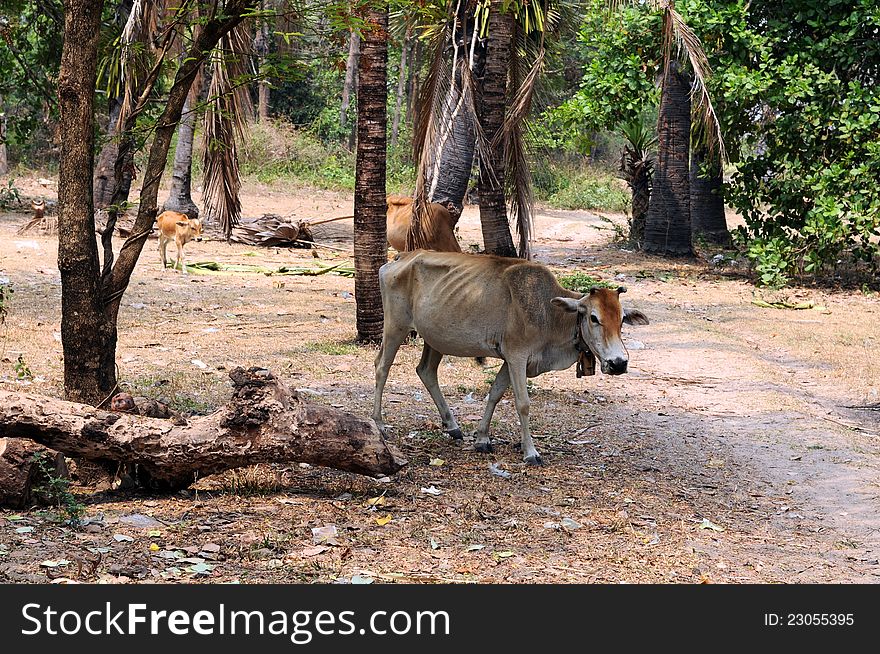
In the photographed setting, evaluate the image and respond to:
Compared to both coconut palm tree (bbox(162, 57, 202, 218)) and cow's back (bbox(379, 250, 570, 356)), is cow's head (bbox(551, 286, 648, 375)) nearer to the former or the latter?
cow's back (bbox(379, 250, 570, 356))

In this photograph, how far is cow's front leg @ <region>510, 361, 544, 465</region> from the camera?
6.95 m

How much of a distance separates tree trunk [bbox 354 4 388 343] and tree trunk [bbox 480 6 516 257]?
1.42 metres

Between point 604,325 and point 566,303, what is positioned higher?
point 566,303

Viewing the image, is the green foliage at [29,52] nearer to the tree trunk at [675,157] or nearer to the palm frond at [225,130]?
the palm frond at [225,130]

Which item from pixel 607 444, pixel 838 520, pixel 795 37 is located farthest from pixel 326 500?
pixel 795 37

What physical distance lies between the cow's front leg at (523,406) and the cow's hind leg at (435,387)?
0.66 m

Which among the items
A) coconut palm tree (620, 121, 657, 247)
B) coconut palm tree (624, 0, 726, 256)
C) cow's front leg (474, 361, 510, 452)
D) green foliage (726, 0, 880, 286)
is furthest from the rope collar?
coconut palm tree (620, 121, 657, 247)

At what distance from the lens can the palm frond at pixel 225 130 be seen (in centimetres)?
959

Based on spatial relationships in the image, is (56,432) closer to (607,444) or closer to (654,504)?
(654,504)

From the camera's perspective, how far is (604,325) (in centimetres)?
663

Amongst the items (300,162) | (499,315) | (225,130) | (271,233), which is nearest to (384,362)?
(499,315)

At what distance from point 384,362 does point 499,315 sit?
Answer: 3.10ft

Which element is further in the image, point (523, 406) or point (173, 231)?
point (173, 231)

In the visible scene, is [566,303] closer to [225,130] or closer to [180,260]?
[225,130]
